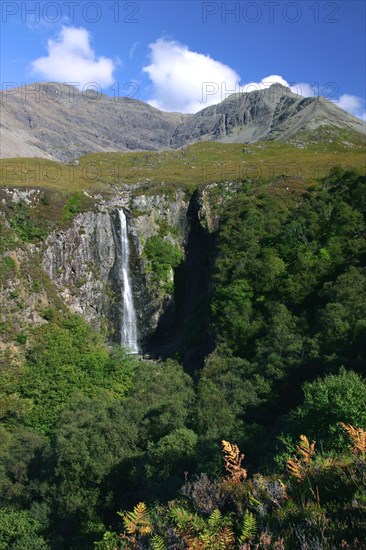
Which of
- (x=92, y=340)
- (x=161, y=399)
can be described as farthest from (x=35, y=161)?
(x=161, y=399)

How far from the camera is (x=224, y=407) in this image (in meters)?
21.0

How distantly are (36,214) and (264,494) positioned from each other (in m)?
40.8

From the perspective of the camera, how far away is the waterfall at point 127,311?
4394cm

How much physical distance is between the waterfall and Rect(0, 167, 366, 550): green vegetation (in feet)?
7.81

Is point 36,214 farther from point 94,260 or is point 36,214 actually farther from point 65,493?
point 65,493

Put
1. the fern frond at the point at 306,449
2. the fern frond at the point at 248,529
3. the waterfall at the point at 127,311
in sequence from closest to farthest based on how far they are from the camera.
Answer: the fern frond at the point at 248,529
the fern frond at the point at 306,449
the waterfall at the point at 127,311

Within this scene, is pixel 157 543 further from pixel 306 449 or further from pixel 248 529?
pixel 306 449

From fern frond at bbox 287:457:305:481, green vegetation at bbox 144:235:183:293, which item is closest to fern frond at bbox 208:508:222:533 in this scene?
fern frond at bbox 287:457:305:481

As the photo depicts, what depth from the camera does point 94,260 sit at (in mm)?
45344

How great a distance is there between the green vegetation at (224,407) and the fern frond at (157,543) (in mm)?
132

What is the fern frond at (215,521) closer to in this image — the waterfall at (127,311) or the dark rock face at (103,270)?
the waterfall at (127,311)

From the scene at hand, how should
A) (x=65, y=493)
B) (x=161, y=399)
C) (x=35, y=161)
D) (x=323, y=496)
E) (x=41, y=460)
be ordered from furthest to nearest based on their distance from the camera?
(x=35, y=161) < (x=161, y=399) < (x=41, y=460) < (x=65, y=493) < (x=323, y=496)

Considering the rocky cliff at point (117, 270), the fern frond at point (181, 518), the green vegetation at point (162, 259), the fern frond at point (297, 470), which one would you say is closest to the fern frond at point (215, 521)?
the fern frond at point (181, 518)

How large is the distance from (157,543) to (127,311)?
3868 cm
